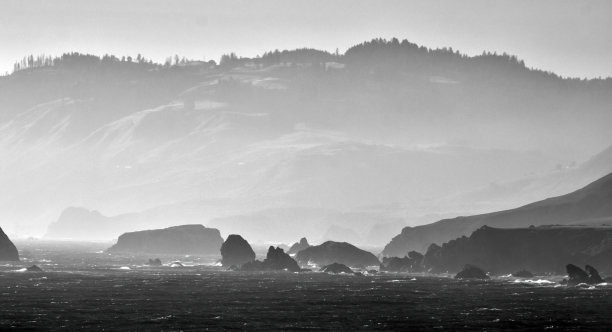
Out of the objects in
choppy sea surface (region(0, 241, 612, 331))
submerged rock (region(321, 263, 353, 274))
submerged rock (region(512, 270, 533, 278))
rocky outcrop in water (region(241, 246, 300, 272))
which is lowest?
choppy sea surface (region(0, 241, 612, 331))

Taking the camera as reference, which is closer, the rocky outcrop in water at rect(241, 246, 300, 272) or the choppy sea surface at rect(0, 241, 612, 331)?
the choppy sea surface at rect(0, 241, 612, 331)

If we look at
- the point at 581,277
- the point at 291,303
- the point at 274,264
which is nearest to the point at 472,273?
the point at 581,277

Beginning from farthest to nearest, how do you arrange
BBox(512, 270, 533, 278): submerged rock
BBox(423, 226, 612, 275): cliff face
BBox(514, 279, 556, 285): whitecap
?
BBox(512, 270, 533, 278): submerged rock < BBox(423, 226, 612, 275): cliff face < BBox(514, 279, 556, 285): whitecap

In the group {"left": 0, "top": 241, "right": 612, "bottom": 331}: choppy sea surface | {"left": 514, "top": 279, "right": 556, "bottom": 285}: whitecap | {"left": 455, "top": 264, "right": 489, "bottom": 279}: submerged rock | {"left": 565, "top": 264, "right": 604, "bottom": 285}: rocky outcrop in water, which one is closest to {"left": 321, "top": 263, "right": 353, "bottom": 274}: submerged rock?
{"left": 0, "top": 241, "right": 612, "bottom": 331}: choppy sea surface

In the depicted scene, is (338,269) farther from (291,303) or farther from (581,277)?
(291,303)

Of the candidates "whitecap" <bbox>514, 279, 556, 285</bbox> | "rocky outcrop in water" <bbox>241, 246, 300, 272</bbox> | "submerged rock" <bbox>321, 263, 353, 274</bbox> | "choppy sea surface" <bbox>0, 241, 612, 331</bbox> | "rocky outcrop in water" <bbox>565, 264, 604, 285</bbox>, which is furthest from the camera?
"rocky outcrop in water" <bbox>241, 246, 300, 272</bbox>

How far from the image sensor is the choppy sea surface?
99.9 metres

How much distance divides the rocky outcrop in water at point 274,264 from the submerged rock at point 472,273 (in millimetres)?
36864

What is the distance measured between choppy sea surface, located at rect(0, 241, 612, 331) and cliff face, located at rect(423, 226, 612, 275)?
7.00 metres

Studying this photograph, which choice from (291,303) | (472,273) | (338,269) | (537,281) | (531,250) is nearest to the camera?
(291,303)

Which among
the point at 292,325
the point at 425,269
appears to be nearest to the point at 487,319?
the point at 292,325

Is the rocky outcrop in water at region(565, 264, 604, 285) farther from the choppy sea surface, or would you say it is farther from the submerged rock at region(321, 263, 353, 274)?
the submerged rock at region(321, 263, 353, 274)

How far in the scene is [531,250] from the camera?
178 metres

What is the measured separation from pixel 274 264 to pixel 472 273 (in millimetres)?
42930
